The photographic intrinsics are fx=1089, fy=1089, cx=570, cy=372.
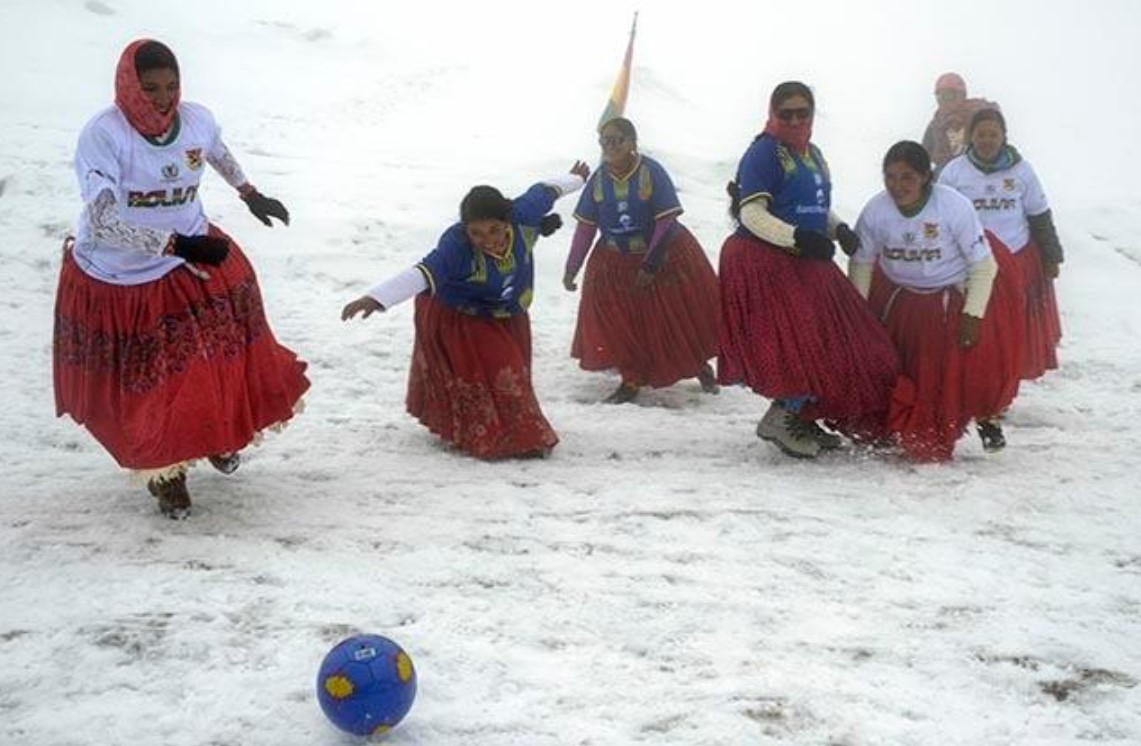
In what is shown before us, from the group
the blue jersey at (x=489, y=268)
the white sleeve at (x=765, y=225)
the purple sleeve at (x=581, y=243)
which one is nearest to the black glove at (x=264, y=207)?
the blue jersey at (x=489, y=268)

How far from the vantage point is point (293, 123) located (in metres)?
13.8

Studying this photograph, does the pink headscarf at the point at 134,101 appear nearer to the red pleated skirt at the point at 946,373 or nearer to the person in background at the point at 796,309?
the person in background at the point at 796,309

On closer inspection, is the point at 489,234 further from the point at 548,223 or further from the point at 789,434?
the point at 789,434

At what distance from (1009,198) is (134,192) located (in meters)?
4.14

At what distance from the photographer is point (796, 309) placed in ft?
15.6

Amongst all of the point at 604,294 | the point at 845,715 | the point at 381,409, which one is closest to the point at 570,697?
the point at 845,715

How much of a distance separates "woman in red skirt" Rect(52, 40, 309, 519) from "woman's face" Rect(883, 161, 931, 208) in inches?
105

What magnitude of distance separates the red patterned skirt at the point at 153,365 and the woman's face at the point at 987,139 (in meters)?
3.66

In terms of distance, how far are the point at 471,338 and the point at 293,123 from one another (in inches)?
392

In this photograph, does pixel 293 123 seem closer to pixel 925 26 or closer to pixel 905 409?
pixel 905 409

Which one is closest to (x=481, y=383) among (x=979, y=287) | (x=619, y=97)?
(x=979, y=287)

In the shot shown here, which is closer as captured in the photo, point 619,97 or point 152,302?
point 152,302

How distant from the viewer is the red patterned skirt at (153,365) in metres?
3.68

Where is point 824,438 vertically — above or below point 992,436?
below
